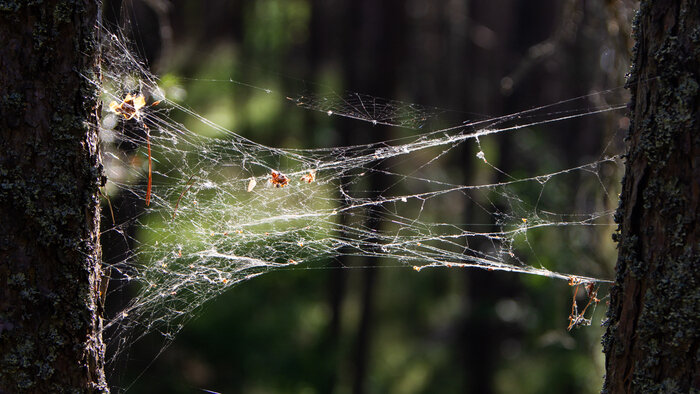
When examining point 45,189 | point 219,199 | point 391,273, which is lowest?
point 391,273

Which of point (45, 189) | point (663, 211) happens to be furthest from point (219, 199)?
point (663, 211)

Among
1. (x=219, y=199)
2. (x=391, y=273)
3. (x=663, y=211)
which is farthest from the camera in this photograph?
(x=391, y=273)

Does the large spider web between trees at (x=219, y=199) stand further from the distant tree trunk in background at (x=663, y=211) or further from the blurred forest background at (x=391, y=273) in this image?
the blurred forest background at (x=391, y=273)

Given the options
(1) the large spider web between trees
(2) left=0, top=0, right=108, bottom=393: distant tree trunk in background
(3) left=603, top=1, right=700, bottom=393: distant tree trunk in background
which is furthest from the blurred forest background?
(2) left=0, top=0, right=108, bottom=393: distant tree trunk in background

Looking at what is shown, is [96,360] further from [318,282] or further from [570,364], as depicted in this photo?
[318,282]

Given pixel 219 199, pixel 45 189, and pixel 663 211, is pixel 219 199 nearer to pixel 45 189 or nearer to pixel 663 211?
pixel 45 189

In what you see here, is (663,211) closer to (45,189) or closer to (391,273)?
(45,189)

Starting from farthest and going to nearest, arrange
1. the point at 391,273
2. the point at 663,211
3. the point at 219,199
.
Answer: the point at 391,273, the point at 219,199, the point at 663,211

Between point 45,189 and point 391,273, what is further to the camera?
point 391,273

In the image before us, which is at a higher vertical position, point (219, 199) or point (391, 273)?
point (219, 199)
